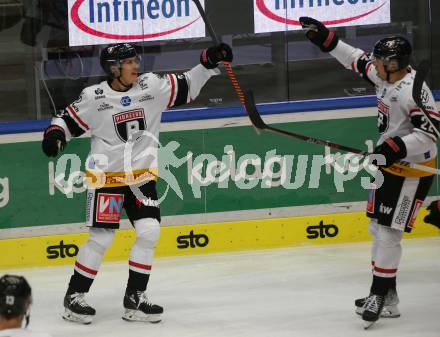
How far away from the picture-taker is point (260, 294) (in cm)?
586

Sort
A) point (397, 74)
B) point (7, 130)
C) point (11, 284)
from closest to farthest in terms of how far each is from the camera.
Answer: point (11, 284) → point (397, 74) → point (7, 130)

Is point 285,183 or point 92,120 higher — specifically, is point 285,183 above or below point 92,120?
below

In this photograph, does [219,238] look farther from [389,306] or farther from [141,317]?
[389,306]

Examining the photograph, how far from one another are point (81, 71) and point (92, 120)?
1508 millimetres

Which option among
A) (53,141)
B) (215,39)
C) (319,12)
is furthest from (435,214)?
(319,12)

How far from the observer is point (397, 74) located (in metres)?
5.14

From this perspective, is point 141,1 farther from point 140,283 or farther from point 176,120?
point 140,283

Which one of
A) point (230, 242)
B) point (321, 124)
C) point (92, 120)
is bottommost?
point (230, 242)

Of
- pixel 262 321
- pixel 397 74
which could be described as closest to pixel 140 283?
pixel 262 321

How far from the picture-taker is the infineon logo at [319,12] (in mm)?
7055

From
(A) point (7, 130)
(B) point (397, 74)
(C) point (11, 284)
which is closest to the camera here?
(C) point (11, 284)

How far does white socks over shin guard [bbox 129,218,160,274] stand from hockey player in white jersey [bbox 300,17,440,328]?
3.36ft

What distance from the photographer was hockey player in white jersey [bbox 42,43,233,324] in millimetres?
5414

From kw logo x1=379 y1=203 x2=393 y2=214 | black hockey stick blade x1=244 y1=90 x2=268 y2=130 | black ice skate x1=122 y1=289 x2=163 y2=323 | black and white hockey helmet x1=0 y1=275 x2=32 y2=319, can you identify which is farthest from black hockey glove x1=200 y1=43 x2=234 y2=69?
black and white hockey helmet x1=0 y1=275 x2=32 y2=319
